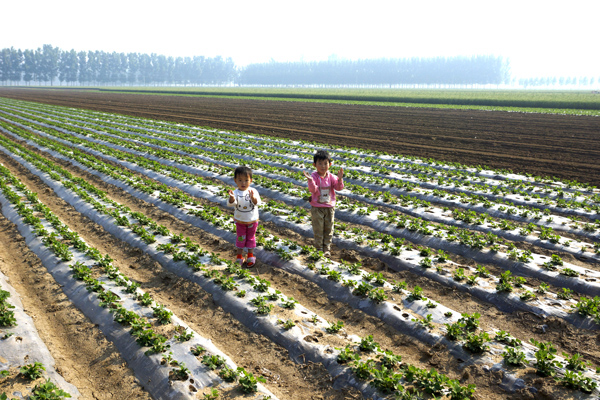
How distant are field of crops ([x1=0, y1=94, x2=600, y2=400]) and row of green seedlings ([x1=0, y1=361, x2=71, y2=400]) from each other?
1.8 inches

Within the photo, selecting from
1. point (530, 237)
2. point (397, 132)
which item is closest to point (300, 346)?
point (530, 237)

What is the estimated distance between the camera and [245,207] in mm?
8289

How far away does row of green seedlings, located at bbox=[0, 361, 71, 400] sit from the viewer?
470 centimetres

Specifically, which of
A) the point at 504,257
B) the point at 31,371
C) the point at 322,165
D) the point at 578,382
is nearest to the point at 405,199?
the point at 504,257

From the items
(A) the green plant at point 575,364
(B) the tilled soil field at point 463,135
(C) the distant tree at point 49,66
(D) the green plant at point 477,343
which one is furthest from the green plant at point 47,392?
(C) the distant tree at point 49,66

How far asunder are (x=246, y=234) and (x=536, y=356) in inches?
214

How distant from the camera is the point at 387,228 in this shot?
10.9 m

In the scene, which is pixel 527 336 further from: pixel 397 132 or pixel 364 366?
pixel 397 132

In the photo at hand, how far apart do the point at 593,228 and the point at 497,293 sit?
506 cm

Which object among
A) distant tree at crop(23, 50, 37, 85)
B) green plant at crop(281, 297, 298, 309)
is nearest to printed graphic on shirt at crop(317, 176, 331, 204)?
green plant at crop(281, 297, 298, 309)

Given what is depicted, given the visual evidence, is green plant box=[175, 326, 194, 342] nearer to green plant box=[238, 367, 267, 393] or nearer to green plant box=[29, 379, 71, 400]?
green plant box=[238, 367, 267, 393]

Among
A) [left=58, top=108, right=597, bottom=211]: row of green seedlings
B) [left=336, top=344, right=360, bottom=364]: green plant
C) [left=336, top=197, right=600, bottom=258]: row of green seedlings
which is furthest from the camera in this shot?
[left=58, top=108, right=597, bottom=211]: row of green seedlings

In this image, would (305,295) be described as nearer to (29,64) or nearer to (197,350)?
(197,350)

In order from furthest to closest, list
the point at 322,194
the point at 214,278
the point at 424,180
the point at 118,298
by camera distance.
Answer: the point at 424,180 < the point at 322,194 < the point at 214,278 < the point at 118,298
